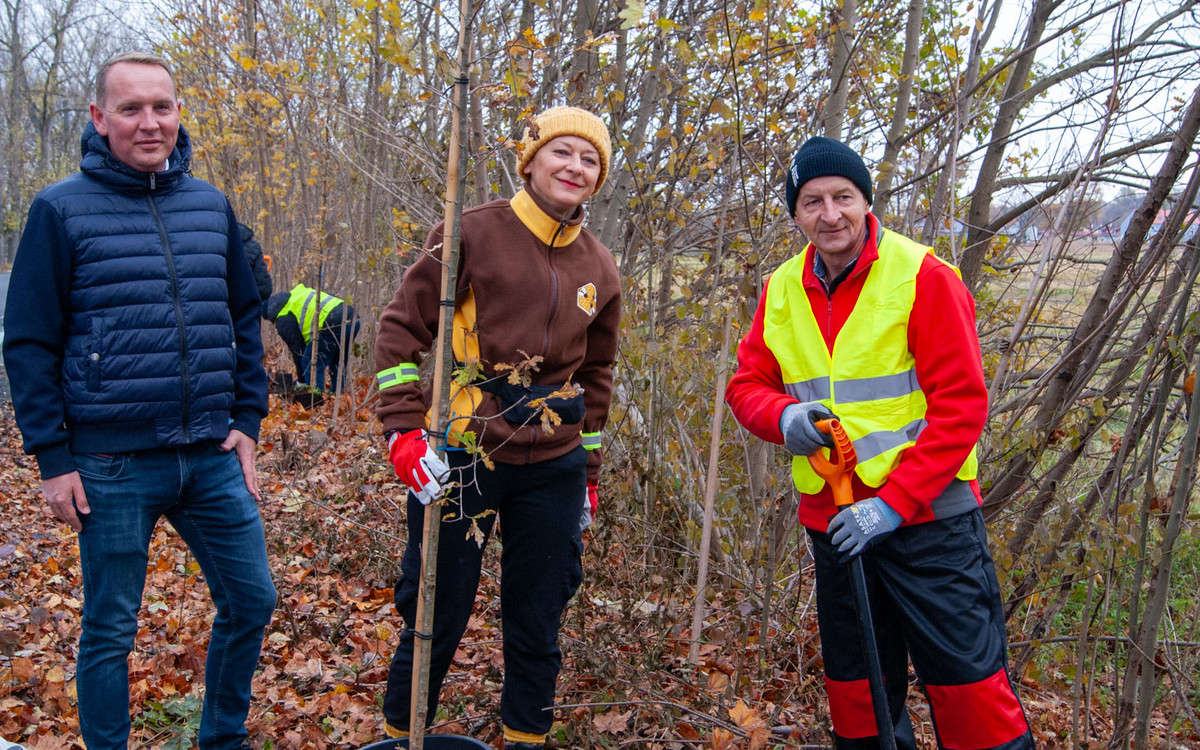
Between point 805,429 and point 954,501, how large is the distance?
1.38ft

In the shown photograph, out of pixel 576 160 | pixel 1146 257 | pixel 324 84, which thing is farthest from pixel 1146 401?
pixel 324 84

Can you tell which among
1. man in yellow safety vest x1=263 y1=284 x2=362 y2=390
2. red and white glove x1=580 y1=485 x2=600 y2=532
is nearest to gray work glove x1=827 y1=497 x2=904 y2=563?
red and white glove x1=580 y1=485 x2=600 y2=532

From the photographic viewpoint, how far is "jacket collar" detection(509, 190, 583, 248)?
2604 mm

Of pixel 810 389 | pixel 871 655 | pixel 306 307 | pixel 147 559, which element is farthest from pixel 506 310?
Answer: pixel 306 307

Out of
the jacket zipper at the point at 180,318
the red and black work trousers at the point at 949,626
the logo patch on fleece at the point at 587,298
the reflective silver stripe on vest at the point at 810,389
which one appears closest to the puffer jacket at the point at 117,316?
the jacket zipper at the point at 180,318

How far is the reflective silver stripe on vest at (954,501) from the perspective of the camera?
7.34ft

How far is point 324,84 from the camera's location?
7.11 m

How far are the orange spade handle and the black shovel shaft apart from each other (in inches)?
6.9

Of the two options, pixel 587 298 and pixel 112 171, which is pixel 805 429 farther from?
pixel 112 171

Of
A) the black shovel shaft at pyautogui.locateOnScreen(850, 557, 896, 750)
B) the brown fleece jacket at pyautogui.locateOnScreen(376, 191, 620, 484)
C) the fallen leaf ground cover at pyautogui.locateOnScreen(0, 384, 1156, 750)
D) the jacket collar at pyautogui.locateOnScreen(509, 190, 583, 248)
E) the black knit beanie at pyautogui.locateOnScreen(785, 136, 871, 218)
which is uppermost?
the black knit beanie at pyautogui.locateOnScreen(785, 136, 871, 218)

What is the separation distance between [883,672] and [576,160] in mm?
1701

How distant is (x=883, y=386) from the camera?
90.3 inches

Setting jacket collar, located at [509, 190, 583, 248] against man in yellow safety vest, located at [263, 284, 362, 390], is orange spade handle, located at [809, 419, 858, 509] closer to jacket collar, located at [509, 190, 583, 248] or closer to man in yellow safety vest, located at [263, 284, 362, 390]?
jacket collar, located at [509, 190, 583, 248]

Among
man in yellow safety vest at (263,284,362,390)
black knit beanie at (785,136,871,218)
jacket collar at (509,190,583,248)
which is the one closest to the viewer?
black knit beanie at (785,136,871,218)
